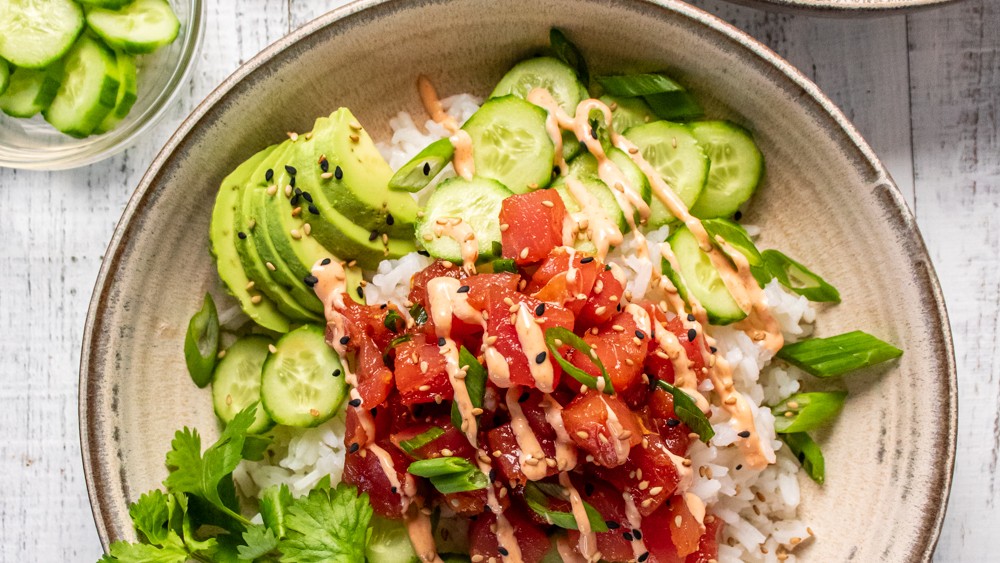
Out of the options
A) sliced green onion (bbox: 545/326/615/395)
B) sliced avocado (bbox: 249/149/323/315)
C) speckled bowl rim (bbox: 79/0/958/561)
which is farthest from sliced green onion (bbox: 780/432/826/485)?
sliced avocado (bbox: 249/149/323/315)

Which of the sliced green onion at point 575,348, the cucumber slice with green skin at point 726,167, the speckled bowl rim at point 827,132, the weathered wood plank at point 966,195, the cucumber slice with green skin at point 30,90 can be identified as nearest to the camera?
the sliced green onion at point 575,348

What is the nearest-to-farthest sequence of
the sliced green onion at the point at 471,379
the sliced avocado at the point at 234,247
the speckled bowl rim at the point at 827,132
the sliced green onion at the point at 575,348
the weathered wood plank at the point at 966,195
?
the sliced green onion at the point at 575,348 < the sliced green onion at the point at 471,379 < the speckled bowl rim at the point at 827,132 < the sliced avocado at the point at 234,247 < the weathered wood plank at the point at 966,195

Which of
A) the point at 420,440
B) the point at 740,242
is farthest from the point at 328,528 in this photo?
the point at 740,242

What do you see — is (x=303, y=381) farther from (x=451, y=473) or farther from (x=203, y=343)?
(x=451, y=473)

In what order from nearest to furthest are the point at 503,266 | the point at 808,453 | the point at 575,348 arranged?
1. the point at 575,348
2. the point at 503,266
3. the point at 808,453

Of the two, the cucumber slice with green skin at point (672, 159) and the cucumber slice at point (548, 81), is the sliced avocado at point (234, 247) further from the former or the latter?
the cucumber slice with green skin at point (672, 159)

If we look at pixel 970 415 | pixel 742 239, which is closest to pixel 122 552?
pixel 742 239

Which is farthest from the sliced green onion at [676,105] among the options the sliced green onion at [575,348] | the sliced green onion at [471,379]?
the sliced green onion at [471,379]
